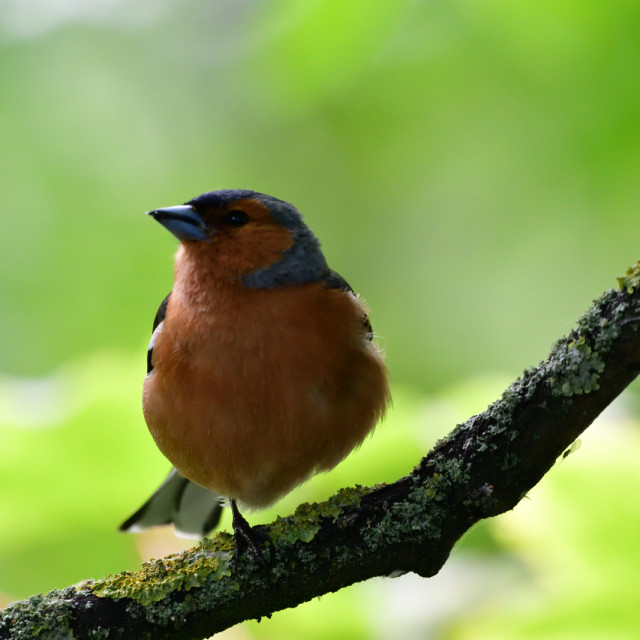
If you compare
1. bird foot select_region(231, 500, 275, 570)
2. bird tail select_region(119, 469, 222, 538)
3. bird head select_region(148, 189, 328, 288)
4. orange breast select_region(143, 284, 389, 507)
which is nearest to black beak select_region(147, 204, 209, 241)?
bird head select_region(148, 189, 328, 288)

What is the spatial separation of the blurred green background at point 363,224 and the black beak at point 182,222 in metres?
0.55

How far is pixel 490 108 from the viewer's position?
4527 mm

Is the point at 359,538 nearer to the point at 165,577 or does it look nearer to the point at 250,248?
the point at 165,577

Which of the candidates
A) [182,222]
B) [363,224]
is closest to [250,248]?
[182,222]

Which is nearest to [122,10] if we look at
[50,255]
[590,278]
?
[50,255]

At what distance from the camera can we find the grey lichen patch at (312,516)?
3.14m

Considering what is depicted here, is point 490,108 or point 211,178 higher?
point 211,178

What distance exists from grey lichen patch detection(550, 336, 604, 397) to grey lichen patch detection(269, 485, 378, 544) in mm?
891

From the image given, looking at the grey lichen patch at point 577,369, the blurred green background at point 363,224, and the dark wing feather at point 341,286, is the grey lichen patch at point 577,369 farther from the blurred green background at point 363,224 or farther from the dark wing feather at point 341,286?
the dark wing feather at point 341,286

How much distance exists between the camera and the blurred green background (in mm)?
2975

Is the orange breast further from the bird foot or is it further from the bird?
the bird foot

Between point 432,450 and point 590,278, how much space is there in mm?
2452

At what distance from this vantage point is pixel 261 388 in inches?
137

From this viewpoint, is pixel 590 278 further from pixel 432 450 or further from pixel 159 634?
pixel 159 634
